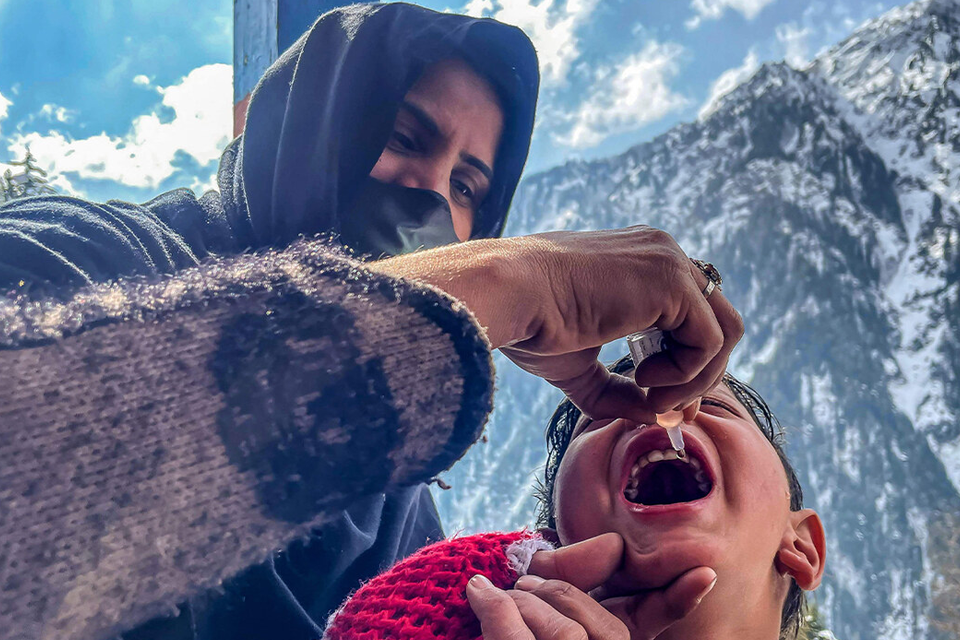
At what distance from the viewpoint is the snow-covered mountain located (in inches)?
643

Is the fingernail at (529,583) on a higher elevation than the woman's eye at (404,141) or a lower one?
lower

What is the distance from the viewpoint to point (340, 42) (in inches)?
54.0

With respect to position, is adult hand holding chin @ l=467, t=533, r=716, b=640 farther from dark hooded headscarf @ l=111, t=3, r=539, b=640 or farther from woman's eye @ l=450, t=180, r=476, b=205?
woman's eye @ l=450, t=180, r=476, b=205

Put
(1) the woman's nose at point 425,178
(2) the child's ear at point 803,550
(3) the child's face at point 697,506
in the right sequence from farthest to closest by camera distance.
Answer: (1) the woman's nose at point 425,178
(2) the child's ear at point 803,550
(3) the child's face at point 697,506

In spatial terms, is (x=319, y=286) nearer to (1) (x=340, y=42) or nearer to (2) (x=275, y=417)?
(2) (x=275, y=417)

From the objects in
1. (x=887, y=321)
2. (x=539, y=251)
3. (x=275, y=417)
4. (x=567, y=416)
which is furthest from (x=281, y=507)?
(x=887, y=321)

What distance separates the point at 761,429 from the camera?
1375 millimetres

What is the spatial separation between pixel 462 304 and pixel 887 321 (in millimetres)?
22772

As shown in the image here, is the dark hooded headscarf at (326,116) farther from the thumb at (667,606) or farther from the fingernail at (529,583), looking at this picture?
the thumb at (667,606)

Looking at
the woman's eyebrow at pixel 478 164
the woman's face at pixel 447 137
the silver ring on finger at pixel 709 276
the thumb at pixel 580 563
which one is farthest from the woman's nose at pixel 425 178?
the thumb at pixel 580 563

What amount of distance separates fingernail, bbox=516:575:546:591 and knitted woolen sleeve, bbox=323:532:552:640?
0.07 metres

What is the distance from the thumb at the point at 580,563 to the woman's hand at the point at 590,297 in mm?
231

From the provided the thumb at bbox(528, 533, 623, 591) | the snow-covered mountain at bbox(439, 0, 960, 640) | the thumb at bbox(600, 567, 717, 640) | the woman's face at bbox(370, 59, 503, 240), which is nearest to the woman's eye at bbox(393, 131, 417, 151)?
the woman's face at bbox(370, 59, 503, 240)

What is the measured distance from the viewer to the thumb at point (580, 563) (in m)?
0.86
